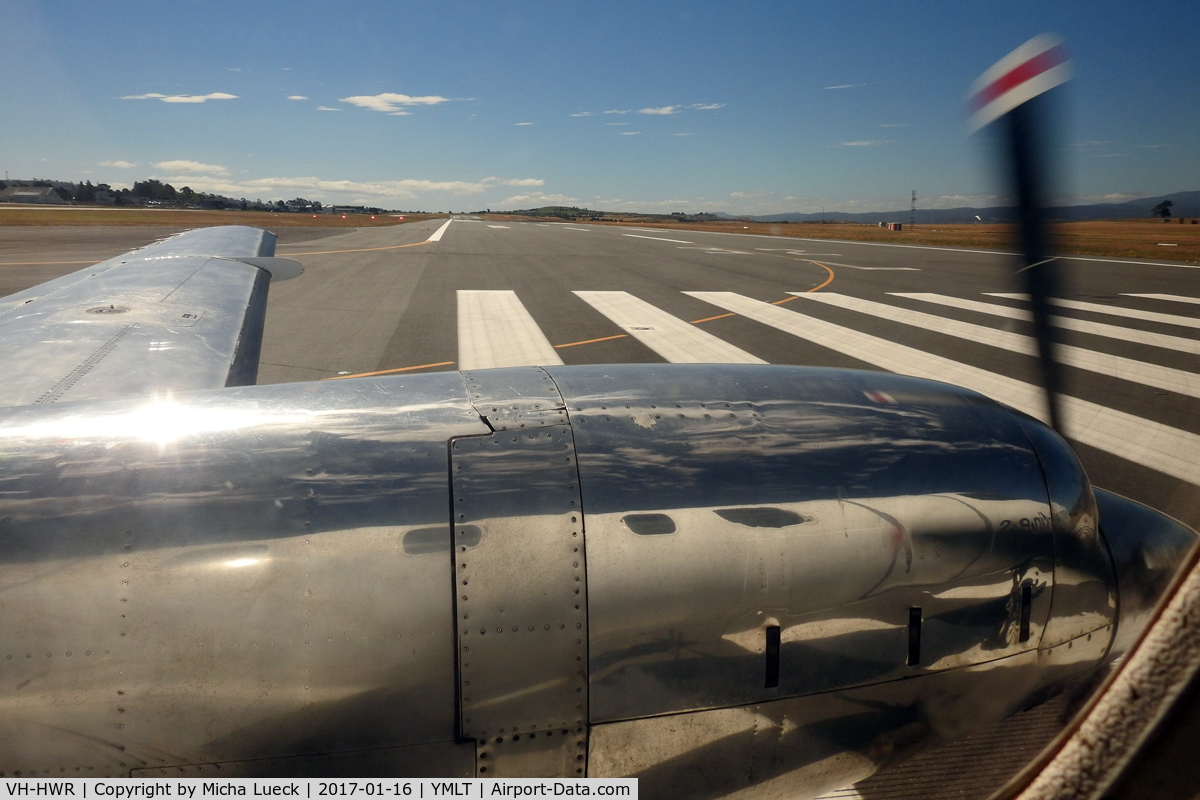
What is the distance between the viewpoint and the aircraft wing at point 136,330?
3.22 m

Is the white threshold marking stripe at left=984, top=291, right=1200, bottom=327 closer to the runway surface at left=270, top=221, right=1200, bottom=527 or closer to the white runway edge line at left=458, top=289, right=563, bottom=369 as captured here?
the runway surface at left=270, top=221, right=1200, bottom=527

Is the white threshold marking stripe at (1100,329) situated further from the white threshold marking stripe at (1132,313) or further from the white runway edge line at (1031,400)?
the white runway edge line at (1031,400)

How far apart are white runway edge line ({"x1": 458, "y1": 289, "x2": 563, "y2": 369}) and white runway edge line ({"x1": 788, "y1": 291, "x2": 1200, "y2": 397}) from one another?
5.13 m

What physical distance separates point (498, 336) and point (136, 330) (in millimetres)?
5916

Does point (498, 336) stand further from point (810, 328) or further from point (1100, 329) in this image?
point (1100, 329)

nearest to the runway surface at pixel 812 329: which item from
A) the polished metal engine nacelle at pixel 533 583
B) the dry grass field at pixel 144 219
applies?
the polished metal engine nacelle at pixel 533 583

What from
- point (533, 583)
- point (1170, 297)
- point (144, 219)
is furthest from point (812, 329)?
point (144, 219)

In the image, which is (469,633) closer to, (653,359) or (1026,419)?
(1026,419)

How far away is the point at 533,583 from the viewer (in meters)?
1.83

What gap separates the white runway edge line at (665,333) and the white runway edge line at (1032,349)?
3289 mm

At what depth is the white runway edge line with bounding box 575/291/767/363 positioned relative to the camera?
8728mm

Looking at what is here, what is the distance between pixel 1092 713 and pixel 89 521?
2038 mm

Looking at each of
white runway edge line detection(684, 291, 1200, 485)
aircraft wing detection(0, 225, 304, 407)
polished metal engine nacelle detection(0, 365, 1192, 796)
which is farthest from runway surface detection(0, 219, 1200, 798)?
aircraft wing detection(0, 225, 304, 407)

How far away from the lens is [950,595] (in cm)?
205
